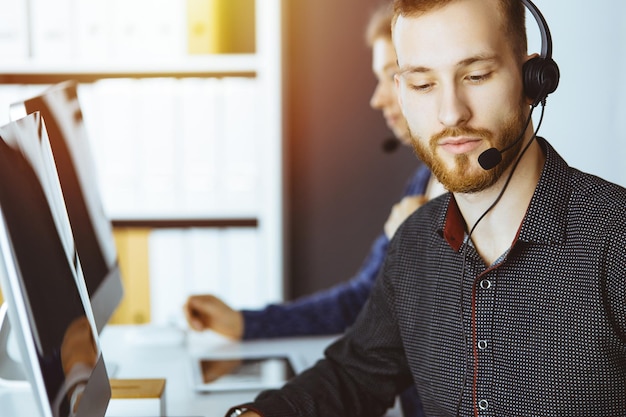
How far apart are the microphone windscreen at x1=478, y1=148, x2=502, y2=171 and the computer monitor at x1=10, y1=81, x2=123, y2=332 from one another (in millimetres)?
599

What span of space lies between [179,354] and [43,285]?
2.72 feet

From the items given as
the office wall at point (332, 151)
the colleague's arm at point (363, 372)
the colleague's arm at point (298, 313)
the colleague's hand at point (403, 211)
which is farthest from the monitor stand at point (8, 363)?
the office wall at point (332, 151)

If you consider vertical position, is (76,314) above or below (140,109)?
below

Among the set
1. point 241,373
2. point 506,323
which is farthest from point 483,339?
→ point 241,373

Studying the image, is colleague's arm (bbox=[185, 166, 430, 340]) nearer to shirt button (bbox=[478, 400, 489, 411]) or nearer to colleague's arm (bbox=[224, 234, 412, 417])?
colleague's arm (bbox=[224, 234, 412, 417])

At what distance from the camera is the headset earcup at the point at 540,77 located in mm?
1087

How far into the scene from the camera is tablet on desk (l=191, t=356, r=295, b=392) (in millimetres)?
1451

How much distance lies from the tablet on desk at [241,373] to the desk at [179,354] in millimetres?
17

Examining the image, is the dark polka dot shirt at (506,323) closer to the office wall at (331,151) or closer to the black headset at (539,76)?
the black headset at (539,76)

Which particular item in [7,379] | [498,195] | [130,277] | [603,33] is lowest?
[130,277]

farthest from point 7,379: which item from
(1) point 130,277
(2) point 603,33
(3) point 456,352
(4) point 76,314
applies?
(1) point 130,277

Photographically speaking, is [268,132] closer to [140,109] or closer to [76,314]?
[140,109]

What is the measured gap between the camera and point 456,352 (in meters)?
1.19

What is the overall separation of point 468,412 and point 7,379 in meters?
0.59
